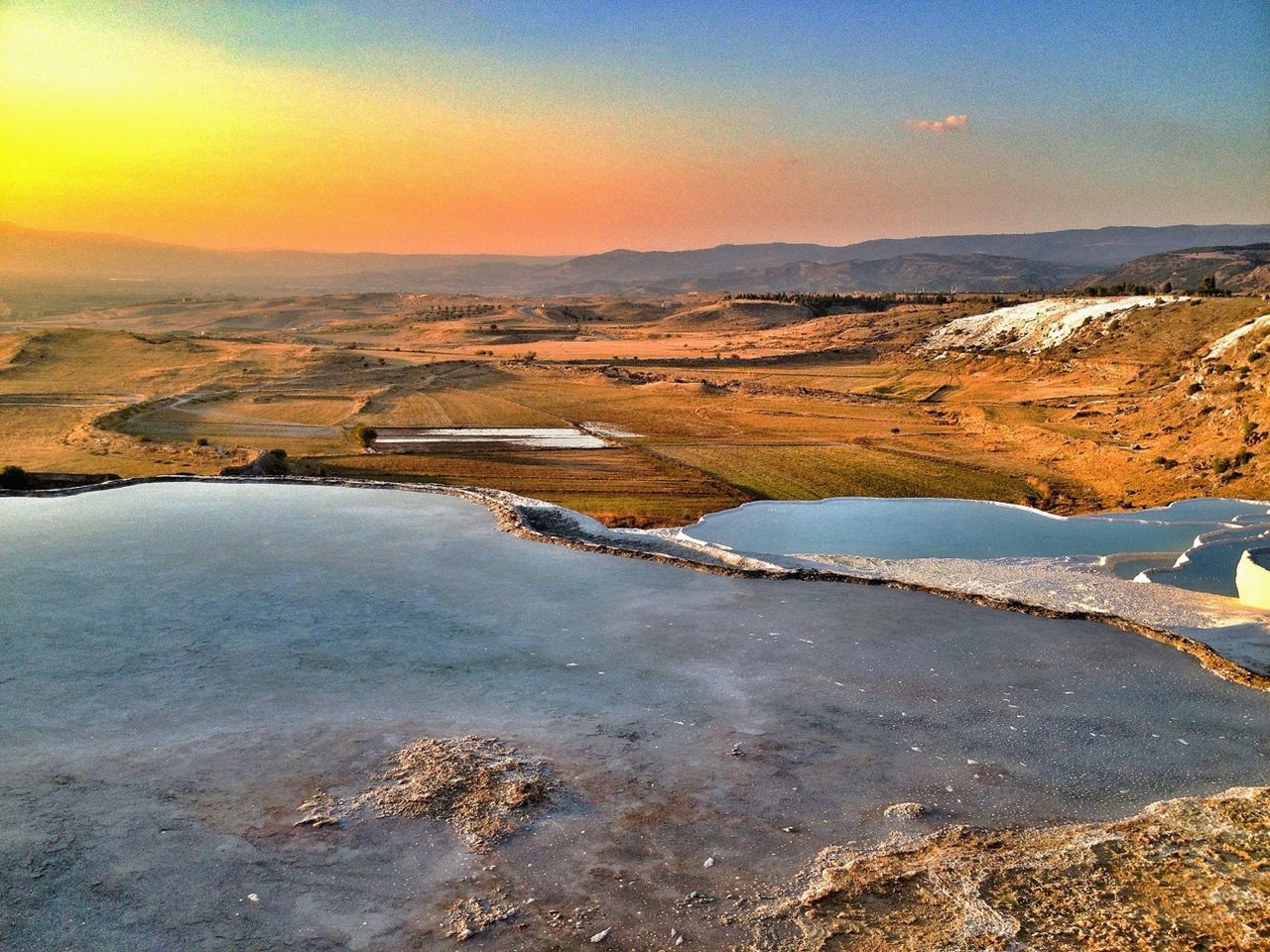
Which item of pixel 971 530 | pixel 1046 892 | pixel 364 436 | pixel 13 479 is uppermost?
pixel 13 479

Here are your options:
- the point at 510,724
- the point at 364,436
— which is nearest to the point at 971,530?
the point at 510,724

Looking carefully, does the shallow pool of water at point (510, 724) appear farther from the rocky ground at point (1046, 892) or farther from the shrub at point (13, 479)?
the shrub at point (13, 479)

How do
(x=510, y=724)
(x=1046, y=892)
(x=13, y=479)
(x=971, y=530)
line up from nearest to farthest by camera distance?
(x=1046, y=892), (x=510, y=724), (x=13, y=479), (x=971, y=530)

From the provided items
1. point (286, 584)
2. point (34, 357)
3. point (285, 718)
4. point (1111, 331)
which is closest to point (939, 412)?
point (1111, 331)

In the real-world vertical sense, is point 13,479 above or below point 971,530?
above

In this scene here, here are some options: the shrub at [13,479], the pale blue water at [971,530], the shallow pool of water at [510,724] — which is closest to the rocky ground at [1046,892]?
the shallow pool of water at [510,724]

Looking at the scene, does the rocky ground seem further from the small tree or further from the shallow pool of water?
the small tree

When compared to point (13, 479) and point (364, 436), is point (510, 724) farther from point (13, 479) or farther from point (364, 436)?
point (364, 436)
